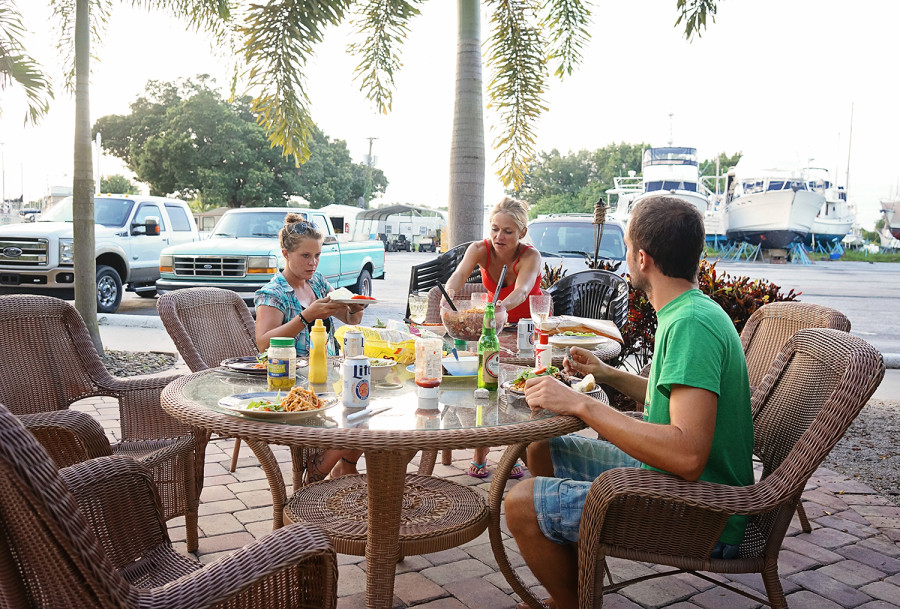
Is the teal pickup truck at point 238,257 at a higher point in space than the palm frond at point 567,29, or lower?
lower

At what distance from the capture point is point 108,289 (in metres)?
11.2

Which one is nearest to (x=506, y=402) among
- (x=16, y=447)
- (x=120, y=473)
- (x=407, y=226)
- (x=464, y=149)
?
(x=120, y=473)

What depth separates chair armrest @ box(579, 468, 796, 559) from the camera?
1928 mm

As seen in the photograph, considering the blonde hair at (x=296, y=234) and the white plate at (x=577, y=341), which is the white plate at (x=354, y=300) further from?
the white plate at (x=577, y=341)

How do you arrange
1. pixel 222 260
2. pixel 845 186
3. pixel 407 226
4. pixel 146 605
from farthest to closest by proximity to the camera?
pixel 845 186
pixel 407 226
pixel 222 260
pixel 146 605

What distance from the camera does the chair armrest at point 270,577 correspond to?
1.38 meters

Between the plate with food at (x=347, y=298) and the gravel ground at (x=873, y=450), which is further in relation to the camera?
the gravel ground at (x=873, y=450)

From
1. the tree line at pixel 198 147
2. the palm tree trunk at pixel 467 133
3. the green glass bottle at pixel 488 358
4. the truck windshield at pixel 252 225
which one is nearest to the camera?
the green glass bottle at pixel 488 358

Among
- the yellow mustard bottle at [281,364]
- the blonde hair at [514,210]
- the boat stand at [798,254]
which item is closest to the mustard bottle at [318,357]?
the yellow mustard bottle at [281,364]

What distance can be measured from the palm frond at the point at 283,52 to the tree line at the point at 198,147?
28.4 m

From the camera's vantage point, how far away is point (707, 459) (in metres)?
1.95

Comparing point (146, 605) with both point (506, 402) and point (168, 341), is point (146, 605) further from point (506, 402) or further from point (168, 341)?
point (168, 341)

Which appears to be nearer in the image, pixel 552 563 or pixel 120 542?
pixel 120 542

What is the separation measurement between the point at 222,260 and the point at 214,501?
683 cm
